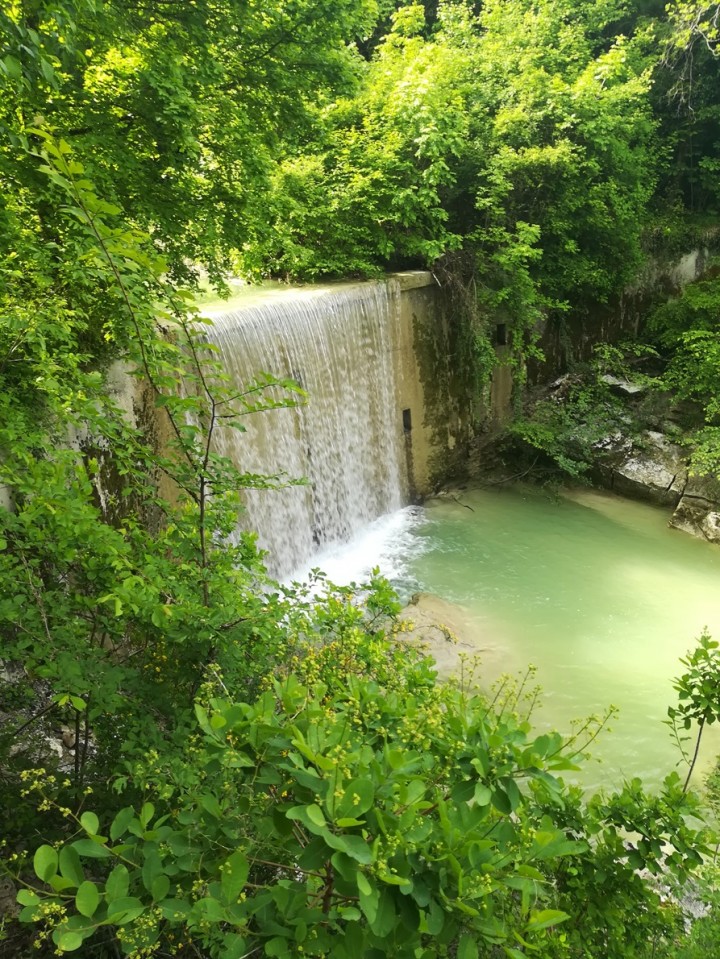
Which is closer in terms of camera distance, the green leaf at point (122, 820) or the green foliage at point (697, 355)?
the green leaf at point (122, 820)

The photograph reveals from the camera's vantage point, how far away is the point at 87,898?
115 cm

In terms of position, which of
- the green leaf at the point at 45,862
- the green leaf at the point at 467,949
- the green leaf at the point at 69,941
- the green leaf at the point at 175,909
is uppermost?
the green leaf at the point at 45,862

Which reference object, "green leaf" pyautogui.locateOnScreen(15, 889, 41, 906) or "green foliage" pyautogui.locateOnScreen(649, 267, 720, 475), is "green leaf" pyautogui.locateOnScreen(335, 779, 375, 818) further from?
"green foliage" pyautogui.locateOnScreen(649, 267, 720, 475)

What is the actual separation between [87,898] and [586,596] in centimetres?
675

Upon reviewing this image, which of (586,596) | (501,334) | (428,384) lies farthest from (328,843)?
(501,334)

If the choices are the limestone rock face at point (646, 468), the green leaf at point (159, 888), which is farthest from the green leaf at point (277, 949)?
the limestone rock face at point (646, 468)

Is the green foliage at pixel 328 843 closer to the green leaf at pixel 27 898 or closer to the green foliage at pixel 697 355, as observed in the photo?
the green leaf at pixel 27 898

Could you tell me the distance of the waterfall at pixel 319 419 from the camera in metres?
6.48

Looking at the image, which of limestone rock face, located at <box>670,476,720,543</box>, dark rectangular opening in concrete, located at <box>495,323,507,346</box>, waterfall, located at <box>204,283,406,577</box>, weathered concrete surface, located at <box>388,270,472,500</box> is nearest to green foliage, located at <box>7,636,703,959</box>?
waterfall, located at <box>204,283,406,577</box>

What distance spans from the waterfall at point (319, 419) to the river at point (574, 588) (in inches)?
18.6

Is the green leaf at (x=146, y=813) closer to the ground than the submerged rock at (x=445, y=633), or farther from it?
farther from it

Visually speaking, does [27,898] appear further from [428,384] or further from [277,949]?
[428,384]

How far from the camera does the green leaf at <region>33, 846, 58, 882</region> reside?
115 cm

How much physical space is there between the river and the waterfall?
0.47 m
